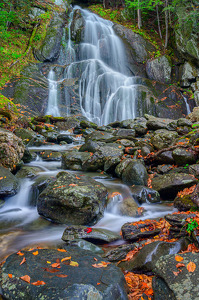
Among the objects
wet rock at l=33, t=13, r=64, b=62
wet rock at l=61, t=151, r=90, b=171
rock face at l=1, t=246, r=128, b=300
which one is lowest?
rock face at l=1, t=246, r=128, b=300

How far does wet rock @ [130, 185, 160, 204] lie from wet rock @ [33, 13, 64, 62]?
18.6 m

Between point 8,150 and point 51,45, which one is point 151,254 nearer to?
point 8,150

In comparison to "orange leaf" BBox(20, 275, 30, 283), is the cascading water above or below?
above

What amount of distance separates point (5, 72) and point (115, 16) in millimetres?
19190

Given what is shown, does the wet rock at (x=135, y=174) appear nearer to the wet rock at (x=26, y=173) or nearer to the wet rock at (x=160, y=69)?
the wet rock at (x=26, y=173)

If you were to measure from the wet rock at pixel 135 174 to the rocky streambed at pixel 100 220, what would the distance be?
29 millimetres

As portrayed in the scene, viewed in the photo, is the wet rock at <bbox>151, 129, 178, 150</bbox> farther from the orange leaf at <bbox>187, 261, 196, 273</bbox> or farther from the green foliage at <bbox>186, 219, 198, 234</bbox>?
the orange leaf at <bbox>187, 261, 196, 273</bbox>

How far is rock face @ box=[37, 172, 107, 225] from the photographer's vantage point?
14.1 feet

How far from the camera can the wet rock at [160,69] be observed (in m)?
20.4

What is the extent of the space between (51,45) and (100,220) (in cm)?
2102

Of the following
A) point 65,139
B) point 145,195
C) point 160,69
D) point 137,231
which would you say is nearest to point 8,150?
point 145,195

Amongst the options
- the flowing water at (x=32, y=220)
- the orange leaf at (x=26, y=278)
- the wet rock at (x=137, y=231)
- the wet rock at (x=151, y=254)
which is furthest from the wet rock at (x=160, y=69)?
the orange leaf at (x=26, y=278)

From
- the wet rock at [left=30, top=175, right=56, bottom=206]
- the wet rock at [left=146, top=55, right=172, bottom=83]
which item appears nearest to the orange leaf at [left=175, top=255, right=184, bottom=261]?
the wet rock at [left=30, top=175, right=56, bottom=206]

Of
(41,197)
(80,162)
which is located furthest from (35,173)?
(41,197)
